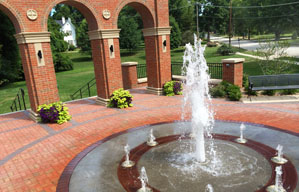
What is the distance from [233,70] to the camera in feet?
40.5

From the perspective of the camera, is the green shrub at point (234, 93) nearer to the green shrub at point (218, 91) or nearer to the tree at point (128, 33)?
the green shrub at point (218, 91)

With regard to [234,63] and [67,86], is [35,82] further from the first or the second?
[67,86]

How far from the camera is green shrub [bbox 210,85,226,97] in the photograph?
12031 millimetres

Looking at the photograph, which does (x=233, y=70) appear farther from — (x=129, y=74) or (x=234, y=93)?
(x=129, y=74)

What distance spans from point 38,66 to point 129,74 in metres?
6.72

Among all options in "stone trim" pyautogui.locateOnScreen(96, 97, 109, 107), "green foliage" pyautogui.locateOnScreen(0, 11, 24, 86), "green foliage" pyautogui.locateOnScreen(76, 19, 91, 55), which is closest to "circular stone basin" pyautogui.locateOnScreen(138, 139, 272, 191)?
"stone trim" pyautogui.locateOnScreen(96, 97, 109, 107)

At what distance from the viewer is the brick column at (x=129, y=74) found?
15.6 meters

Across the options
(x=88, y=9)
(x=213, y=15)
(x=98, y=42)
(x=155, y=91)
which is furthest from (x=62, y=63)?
(x=213, y=15)

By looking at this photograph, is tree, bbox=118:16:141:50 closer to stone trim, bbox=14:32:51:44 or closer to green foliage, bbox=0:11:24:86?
green foliage, bbox=0:11:24:86

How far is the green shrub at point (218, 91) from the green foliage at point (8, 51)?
73.0ft

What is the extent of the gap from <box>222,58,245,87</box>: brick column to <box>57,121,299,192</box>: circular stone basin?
510 cm

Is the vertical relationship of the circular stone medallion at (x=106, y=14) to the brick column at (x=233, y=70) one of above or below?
above

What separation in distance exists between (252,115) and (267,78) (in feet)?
10.4

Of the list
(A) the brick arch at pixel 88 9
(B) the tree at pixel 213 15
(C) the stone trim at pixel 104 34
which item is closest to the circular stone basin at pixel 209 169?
(C) the stone trim at pixel 104 34
